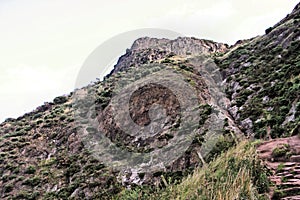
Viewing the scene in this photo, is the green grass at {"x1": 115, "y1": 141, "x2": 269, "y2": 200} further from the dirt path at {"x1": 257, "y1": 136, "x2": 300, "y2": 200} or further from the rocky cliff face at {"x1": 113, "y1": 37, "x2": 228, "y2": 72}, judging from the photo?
the rocky cliff face at {"x1": 113, "y1": 37, "x2": 228, "y2": 72}

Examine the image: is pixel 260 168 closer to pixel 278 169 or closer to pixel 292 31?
pixel 278 169

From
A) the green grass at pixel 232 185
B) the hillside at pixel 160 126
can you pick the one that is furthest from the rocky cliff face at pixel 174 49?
the green grass at pixel 232 185

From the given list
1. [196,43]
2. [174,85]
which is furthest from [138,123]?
Result: [196,43]

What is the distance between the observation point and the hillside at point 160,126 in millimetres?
24031

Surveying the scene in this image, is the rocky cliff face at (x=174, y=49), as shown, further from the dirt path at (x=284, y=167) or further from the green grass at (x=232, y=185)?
the green grass at (x=232, y=185)

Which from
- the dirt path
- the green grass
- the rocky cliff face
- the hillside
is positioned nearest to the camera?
the green grass

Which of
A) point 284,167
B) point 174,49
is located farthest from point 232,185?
point 174,49

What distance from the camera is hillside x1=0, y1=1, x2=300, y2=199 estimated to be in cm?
2403

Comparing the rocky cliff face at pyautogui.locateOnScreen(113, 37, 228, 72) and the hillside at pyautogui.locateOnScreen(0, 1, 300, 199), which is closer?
the hillside at pyautogui.locateOnScreen(0, 1, 300, 199)

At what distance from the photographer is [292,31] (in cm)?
4059

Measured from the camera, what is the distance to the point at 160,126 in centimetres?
3228

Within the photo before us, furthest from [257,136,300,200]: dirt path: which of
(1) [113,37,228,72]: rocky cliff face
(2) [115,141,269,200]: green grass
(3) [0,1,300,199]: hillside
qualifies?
(1) [113,37,228,72]: rocky cliff face

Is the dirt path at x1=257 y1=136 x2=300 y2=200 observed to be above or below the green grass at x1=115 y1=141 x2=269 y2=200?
below

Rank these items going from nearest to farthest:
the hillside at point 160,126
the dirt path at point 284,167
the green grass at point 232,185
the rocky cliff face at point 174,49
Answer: the green grass at point 232,185, the dirt path at point 284,167, the hillside at point 160,126, the rocky cliff face at point 174,49
